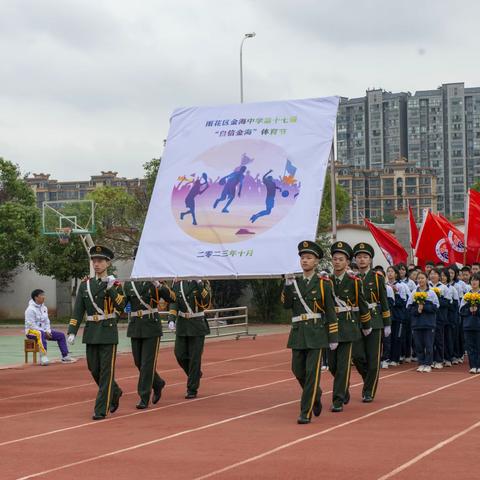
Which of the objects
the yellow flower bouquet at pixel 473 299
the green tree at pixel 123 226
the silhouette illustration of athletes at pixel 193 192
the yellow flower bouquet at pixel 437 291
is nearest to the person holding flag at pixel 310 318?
the silhouette illustration of athletes at pixel 193 192

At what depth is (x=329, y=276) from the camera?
39.6 ft

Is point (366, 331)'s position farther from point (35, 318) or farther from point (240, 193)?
point (35, 318)

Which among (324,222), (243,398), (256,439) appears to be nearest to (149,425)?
(256,439)

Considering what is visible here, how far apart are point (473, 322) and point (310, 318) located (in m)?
5.90

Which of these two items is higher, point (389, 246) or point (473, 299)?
point (389, 246)

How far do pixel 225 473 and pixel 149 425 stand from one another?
291cm

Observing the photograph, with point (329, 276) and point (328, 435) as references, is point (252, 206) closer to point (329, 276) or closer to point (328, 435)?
point (329, 276)

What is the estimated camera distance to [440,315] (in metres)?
17.9

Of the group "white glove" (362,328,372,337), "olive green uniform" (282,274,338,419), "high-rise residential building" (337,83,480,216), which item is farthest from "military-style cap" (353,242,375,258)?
"high-rise residential building" (337,83,480,216)

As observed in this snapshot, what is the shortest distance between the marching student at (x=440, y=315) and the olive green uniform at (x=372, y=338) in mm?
4348

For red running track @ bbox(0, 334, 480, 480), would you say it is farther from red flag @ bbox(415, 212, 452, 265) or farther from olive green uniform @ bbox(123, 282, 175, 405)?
red flag @ bbox(415, 212, 452, 265)

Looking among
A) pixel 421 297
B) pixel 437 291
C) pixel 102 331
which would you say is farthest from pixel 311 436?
pixel 437 291

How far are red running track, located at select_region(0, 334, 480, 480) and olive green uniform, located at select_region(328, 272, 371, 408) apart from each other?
1.04 ft

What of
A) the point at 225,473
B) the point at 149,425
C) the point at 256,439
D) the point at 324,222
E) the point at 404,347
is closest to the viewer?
the point at 225,473
